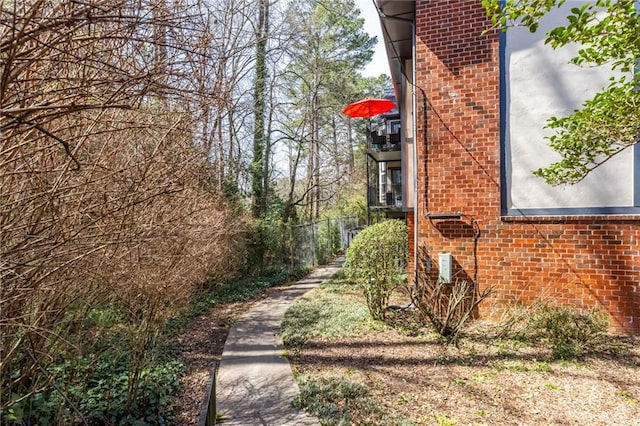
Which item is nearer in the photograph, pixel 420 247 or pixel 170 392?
pixel 170 392

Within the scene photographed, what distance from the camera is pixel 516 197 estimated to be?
5.50 m

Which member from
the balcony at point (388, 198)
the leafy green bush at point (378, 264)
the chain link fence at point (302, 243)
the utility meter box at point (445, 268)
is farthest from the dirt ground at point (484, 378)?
the balcony at point (388, 198)

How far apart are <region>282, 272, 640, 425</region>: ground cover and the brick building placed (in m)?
0.85

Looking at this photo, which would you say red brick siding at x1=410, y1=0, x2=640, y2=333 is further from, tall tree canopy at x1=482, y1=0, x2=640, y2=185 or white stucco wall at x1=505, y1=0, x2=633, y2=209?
tall tree canopy at x1=482, y1=0, x2=640, y2=185

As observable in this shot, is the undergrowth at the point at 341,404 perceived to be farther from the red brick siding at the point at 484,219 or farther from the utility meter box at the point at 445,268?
the red brick siding at the point at 484,219

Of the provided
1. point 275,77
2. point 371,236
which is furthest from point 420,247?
point 275,77

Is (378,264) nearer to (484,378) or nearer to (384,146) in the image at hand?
(484,378)

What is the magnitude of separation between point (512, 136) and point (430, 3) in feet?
8.57

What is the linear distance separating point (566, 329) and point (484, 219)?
6.03 feet

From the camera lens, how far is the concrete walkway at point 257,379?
331cm

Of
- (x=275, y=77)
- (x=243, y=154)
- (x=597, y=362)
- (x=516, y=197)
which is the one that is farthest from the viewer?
(x=275, y=77)

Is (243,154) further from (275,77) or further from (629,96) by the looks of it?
(629,96)

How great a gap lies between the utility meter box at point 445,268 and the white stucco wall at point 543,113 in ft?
4.18

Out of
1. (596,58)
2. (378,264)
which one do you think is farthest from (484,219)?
(596,58)
